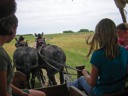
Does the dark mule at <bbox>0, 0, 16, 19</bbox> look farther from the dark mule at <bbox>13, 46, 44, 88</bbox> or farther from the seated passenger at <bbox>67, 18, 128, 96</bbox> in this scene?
the dark mule at <bbox>13, 46, 44, 88</bbox>

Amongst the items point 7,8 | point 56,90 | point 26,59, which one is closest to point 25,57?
point 26,59

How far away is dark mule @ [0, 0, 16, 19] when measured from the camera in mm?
1760

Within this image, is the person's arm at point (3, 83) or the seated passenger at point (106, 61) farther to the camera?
→ the seated passenger at point (106, 61)

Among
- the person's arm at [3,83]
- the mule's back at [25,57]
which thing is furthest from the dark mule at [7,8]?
the mule's back at [25,57]

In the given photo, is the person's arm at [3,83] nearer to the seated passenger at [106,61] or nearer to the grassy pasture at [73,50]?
the seated passenger at [106,61]

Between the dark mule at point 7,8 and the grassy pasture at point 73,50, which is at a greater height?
the dark mule at point 7,8

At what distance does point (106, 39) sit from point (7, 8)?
1.12 meters

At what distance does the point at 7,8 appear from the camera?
5.89 ft

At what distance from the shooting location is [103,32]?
8.55 ft

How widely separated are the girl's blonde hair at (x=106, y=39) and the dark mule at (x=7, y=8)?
102cm

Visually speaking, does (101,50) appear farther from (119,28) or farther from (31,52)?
(31,52)

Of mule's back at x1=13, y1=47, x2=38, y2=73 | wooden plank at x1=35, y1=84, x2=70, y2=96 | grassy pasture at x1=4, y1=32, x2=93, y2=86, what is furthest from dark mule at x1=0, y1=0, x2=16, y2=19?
mule's back at x1=13, y1=47, x2=38, y2=73

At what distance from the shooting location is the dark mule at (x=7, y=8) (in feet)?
5.77

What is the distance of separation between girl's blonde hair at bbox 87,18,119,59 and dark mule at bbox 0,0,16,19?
3.35 ft
